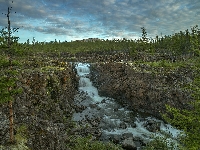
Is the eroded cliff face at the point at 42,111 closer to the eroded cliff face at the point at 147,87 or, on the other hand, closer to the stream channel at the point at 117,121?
the stream channel at the point at 117,121

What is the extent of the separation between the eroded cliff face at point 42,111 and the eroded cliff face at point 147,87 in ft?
38.0

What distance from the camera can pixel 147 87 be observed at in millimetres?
40375

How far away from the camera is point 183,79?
40.6m

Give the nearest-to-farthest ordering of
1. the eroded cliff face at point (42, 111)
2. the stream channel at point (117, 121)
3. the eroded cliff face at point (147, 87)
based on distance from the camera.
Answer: the eroded cliff face at point (42, 111), the stream channel at point (117, 121), the eroded cliff face at point (147, 87)

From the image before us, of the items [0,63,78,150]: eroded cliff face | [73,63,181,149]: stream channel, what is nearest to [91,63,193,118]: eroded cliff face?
[73,63,181,149]: stream channel

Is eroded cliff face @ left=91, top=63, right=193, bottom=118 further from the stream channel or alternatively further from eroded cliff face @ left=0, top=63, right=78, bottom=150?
eroded cliff face @ left=0, top=63, right=78, bottom=150

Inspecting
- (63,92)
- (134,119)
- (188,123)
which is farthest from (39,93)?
(188,123)

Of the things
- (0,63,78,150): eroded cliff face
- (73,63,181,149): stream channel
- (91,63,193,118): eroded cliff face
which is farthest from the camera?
(91,63,193,118): eroded cliff face

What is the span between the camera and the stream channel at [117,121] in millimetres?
29234

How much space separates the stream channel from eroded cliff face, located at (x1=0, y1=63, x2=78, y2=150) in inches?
145

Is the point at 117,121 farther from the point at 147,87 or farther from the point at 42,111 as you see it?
the point at 42,111

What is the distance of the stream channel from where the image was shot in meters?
29.2

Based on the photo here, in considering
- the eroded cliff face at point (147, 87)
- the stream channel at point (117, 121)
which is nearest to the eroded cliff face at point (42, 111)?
the stream channel at point (117, 121)

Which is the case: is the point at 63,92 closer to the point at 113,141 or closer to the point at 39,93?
the point at 39,93
